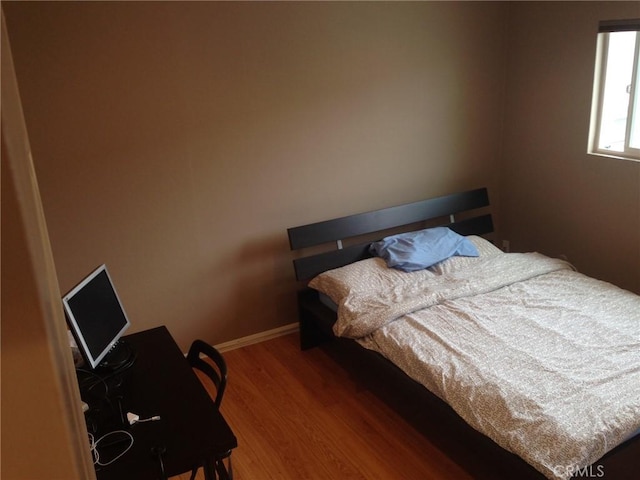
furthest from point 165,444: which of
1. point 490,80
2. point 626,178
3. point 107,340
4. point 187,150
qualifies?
point 490,80

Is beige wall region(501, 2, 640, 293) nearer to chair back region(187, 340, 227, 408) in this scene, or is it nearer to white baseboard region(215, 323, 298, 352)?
white baseboard region(215, 323, 298, 352)

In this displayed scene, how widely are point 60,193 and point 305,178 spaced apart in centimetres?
144

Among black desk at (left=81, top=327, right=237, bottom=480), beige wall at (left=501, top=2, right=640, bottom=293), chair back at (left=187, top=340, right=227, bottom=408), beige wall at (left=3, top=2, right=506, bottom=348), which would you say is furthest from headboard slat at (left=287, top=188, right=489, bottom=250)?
black desk at (left=81, top=327, right=237, bottom=480)

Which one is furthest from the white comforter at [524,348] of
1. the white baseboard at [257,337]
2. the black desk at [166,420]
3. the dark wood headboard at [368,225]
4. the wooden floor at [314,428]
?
the black desk at [166,420]

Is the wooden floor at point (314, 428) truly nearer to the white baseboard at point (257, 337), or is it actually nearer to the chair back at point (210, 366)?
the white baseboard at point (257, 337)

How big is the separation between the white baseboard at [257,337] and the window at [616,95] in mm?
2291

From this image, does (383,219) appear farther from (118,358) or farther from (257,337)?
(118,358)

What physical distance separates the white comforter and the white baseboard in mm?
806

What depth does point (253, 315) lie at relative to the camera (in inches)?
148

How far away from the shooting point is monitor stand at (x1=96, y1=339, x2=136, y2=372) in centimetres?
217

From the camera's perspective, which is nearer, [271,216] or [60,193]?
[60,193]

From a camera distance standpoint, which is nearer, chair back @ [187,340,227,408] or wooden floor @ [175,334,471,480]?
chair back @ [187,340,227,408]

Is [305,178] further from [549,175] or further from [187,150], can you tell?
[549,175]

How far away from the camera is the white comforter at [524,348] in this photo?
2.11 metres
